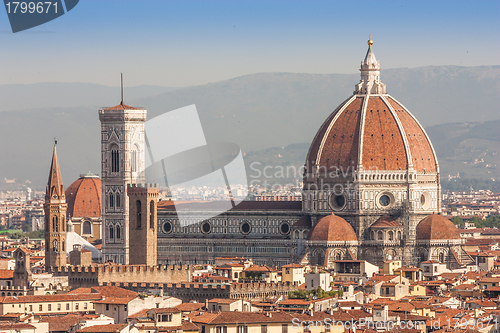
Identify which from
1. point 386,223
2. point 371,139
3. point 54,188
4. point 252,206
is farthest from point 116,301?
point 252,206

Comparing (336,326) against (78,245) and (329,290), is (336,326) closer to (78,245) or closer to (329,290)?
(329,290)

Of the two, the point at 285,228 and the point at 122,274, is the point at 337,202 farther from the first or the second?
the point at 122,274

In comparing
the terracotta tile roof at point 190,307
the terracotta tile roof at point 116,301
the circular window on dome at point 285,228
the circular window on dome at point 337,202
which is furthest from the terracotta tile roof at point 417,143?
the terracotta tile roof at point 116,301

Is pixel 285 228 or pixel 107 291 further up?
pixel 285 228

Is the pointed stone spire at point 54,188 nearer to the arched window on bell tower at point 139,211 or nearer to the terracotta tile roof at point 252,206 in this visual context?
the arched window on bell tower at point 139,211

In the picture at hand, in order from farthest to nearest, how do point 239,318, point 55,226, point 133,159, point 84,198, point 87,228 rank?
point 84,198 → point 87,228 → point 133,159 → point 55,226 → point 239,318

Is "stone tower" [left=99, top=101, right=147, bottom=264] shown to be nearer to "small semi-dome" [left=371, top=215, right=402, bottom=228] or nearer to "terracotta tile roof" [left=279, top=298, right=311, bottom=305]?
"small semi-dome" [left=371, top=215, right=402, bottom=228]
